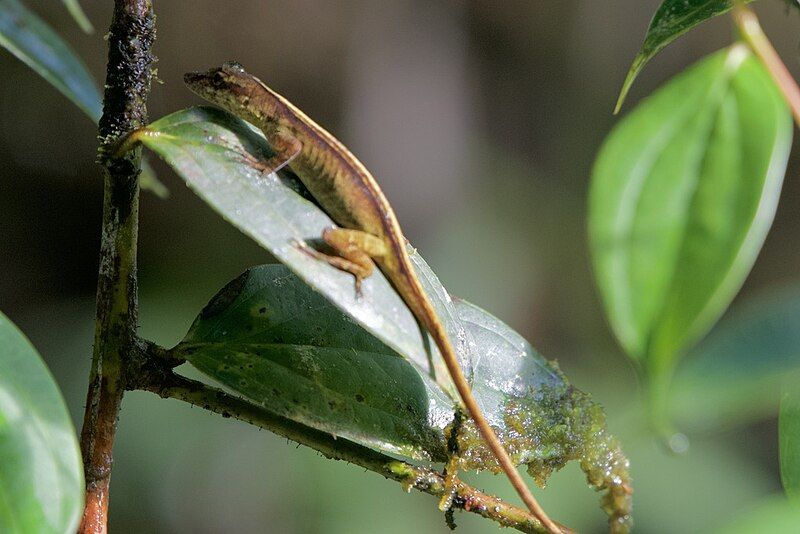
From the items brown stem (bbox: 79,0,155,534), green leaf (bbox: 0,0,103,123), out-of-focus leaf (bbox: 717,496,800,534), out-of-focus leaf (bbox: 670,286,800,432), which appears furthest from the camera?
green leaf (bbox: 0,0,103,123)

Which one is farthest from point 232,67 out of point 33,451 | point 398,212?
point 398,212

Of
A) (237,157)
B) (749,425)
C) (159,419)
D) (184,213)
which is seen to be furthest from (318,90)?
(237,157)

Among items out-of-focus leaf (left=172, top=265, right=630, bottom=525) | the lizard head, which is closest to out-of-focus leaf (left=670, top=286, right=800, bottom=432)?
out-of-focus leaf (left=172, top=265, right=630, bottom=525)

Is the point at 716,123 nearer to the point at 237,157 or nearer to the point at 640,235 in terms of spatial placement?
the point at 640,235

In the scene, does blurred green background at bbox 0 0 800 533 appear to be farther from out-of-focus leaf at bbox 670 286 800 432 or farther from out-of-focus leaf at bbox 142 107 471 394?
out-of-focus leaf at bbox 670 286 800 432

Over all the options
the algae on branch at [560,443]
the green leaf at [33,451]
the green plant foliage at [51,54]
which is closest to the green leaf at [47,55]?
the green plant foliage at [51,54]

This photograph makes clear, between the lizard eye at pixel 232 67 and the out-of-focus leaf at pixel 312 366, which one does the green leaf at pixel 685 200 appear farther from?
the lizard eye at pixel 232 67
